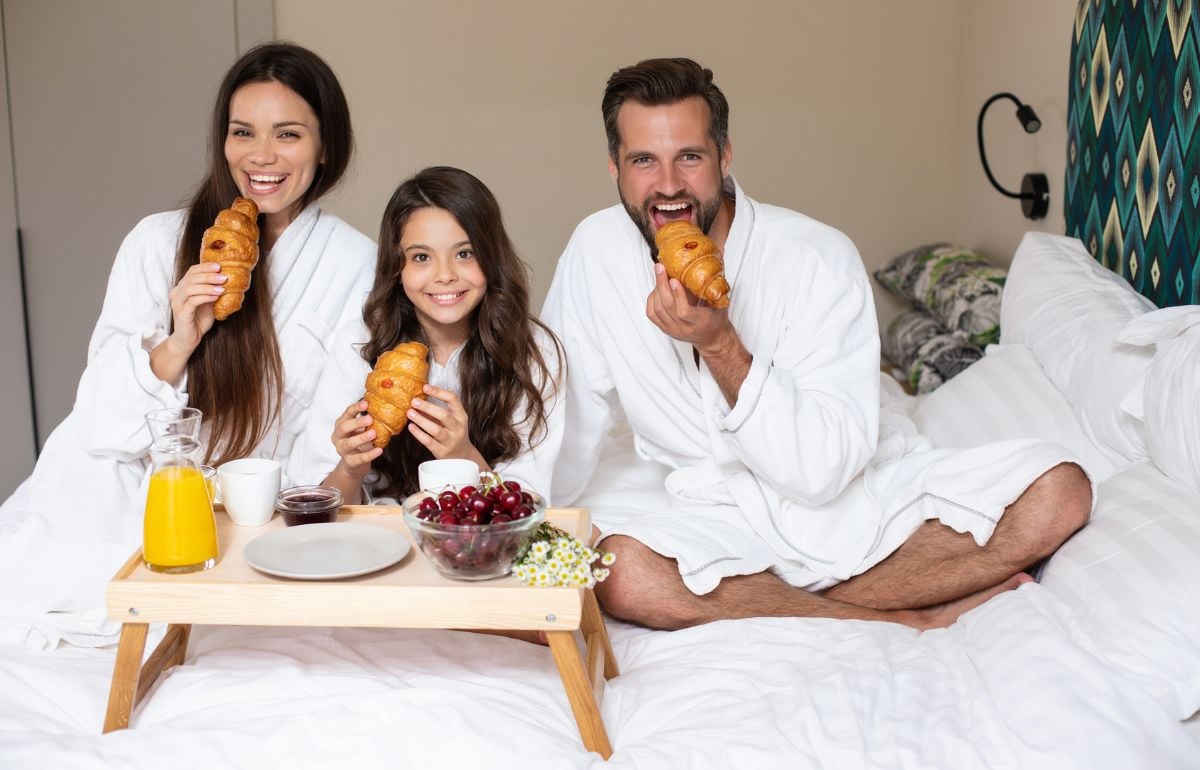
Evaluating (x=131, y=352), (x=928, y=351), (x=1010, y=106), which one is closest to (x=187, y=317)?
(x=131, y=352)

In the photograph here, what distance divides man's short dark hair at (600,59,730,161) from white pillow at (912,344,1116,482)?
0.91 m

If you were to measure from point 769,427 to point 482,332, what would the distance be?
25.3 inches

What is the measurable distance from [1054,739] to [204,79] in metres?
3.76

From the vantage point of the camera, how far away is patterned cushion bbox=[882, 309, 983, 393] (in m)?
3.47

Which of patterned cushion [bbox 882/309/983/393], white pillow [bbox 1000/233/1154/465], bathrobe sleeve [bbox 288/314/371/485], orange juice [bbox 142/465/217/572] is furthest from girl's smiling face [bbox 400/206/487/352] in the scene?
patterned cushion [bbox 882/309/983/393]

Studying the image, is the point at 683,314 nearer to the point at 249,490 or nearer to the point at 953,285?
the point at 249,490

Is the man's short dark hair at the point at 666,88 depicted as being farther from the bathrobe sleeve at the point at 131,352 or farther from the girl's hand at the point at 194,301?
the bathrobe sleeve at the point at 131,352

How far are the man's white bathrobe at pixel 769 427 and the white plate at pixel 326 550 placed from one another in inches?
21.4

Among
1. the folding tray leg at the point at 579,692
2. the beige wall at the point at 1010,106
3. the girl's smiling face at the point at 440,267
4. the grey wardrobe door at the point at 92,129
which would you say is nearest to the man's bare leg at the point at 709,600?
the folding tray leg at the point at 579,692

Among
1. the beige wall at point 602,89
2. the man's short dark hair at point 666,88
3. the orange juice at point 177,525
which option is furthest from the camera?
the beige wall at point 602,89

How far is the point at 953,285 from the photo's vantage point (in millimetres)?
3764

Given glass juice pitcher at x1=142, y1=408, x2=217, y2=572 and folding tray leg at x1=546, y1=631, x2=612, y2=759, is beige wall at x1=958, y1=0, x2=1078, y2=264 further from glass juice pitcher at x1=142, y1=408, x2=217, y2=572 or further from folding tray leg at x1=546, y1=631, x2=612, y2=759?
glass juice pitcher at x1=142, y1=408, x2=217, y2=572

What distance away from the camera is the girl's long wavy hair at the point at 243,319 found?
7.90 ft

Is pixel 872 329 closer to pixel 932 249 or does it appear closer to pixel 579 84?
pixel 932 249
